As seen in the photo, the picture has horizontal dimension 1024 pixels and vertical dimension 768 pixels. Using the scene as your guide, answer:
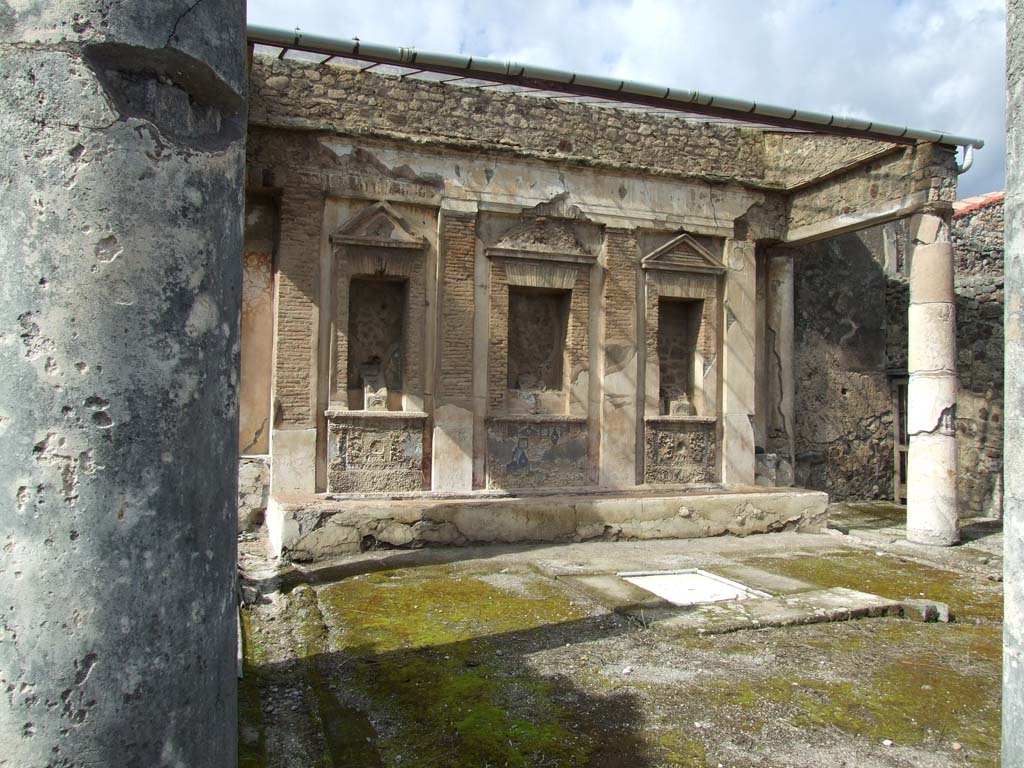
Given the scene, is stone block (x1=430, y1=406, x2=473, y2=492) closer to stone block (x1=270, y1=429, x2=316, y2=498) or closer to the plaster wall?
stone block (x1=270, y1=429, x2=316, y2=498)

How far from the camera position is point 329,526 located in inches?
270

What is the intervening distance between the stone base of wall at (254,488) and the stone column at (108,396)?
6.54m

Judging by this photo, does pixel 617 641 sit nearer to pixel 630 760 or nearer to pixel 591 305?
pixel 630 760

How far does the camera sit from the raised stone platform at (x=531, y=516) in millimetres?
6891

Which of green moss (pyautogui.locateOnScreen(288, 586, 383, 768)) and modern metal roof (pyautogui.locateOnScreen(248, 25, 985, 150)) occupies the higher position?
modern metal roof (pyautogui.locateOnScreen(248, 25, 985, 150))

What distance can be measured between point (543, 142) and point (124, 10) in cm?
788

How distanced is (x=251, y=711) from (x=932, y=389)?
754cm

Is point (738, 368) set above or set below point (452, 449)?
above

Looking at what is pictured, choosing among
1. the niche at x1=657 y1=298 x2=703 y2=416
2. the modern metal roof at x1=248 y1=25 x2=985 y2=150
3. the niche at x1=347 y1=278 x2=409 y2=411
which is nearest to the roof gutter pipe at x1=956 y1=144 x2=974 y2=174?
the modern metal roof at x1=248 y1=25 x2=985 y2=150

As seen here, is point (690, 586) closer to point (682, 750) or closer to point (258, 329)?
point (682, 750)

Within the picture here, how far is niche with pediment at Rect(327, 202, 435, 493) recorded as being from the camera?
26.2 feet

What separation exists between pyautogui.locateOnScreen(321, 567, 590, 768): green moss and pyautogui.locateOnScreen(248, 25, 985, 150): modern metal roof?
427cm

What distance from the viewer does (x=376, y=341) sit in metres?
8.48

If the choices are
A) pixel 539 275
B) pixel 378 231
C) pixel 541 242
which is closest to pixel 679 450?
pixel 539 275
